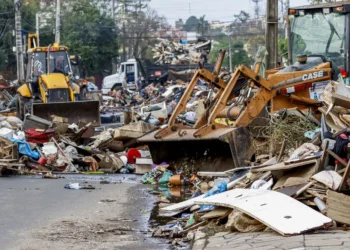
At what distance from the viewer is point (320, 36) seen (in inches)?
653

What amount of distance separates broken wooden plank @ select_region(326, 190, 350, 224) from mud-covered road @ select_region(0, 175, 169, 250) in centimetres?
189

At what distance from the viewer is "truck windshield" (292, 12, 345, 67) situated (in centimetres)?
1609

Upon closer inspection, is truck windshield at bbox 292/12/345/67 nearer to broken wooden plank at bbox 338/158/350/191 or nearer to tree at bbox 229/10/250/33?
broken wooden plank at bbox 338/158/350/191

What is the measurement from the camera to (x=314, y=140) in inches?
479

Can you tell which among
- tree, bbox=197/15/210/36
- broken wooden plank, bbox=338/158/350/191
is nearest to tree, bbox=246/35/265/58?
tree, bbox=197/15/210/36

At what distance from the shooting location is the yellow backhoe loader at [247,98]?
14641 mm

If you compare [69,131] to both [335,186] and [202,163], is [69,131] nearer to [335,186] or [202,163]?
[202,163]

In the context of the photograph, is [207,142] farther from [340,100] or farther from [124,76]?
[124,76]

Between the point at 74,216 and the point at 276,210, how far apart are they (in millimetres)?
3436

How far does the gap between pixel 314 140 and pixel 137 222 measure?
2943 mm

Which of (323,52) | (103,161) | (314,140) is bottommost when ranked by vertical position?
(103,161)

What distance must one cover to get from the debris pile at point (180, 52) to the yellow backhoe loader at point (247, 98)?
44.0 meters

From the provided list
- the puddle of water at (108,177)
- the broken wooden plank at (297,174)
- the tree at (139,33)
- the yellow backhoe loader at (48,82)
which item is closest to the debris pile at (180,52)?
the tree at (139,33)

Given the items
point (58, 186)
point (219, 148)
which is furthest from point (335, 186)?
point (58, 186)
